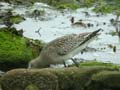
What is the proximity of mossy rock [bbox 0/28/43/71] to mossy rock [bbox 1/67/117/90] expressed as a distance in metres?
3.04

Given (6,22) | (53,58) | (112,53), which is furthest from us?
(6,22)

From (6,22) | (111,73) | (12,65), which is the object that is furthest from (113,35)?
(111,73)

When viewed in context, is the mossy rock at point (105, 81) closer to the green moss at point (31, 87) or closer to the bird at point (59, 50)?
the green moss at point (31, 87)

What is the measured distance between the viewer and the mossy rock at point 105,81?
10.2 m

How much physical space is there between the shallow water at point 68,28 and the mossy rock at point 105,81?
4737 mm

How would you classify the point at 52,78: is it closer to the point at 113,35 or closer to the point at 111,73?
the point at 111,73

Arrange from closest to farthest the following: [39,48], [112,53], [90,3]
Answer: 1. [39,48]
2. [112,53]
3. [90,3]

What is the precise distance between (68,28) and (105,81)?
34.8ft

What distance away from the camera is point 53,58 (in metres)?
11.9

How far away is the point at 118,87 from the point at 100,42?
805 centimetres

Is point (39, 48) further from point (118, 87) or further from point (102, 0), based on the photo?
point (102, 0)

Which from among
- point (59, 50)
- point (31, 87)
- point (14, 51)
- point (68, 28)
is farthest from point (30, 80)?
point (68, 28)

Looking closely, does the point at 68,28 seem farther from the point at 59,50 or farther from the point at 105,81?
the point at 105,81

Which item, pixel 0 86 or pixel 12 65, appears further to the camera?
pixel 12 65
